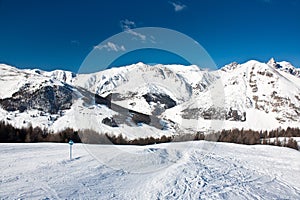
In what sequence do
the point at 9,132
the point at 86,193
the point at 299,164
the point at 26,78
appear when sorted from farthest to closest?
the point at 26,78, the point at 9,132, the point at 299,164, the point at 86,193

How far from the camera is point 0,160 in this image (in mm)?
13523

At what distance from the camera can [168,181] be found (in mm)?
11852

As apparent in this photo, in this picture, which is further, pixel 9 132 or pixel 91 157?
pixel 9 132

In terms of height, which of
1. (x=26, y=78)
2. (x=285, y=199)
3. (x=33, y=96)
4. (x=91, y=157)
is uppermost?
(x=26, y=78)

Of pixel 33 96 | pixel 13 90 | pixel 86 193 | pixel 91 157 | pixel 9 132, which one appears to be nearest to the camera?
pixel 86 193

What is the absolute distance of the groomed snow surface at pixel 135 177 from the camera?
983cm

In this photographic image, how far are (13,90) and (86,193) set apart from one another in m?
147

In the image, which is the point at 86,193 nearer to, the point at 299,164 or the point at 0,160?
the point at 0,160

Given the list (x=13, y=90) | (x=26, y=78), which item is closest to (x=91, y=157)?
(x=13, y=90)

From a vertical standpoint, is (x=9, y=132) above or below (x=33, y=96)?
below

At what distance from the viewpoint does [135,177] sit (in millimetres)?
12172

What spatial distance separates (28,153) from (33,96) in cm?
12690

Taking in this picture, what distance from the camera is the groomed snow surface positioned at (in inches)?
387

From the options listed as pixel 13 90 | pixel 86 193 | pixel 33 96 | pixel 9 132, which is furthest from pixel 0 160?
pixel 13 90
